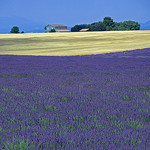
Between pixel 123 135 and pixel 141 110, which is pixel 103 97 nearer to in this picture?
pixel 141 110

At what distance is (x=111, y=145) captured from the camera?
9.99 ft

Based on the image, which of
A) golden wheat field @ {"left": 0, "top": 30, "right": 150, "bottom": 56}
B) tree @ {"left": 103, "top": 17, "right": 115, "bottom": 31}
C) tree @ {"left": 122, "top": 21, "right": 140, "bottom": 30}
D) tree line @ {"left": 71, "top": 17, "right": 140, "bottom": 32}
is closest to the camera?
golden wheat field @ {"left": 0, "top": 30, "right": 150, "bottom": 56}

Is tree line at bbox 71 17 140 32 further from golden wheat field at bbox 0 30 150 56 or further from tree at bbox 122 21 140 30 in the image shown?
golden wheat field at bbox 0 30 150 56

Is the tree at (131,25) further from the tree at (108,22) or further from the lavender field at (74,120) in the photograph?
the lavender field at (74,120)

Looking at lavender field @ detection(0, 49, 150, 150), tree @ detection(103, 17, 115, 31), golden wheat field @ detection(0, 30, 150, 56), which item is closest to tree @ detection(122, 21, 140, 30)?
tree @ detection(103, 17, 115, 31)

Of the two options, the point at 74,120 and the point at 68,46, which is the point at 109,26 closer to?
the point at 68,46

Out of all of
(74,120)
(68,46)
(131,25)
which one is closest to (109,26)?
(131,25)

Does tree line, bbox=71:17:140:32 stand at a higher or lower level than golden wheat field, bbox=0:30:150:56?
higher

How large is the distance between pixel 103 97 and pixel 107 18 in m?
111

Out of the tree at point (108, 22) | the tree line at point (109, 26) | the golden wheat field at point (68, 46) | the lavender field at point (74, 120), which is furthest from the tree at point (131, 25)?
the lavender field at point (74, 120)

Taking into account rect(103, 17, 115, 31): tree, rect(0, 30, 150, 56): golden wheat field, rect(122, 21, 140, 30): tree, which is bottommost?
rect(0, 30, 150, 56): golden wheat field

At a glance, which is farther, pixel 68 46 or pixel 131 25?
pixel 131 25

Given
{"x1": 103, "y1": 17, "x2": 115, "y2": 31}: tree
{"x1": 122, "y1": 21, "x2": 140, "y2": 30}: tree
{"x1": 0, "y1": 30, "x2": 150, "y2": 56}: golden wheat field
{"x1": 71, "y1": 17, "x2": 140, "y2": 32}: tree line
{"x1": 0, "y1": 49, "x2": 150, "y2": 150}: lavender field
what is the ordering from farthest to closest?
{"x1": 103, "y1": 17, "x2": 115, "y2": 31}: tree → {"x1": 122, "y1": 21, "x2": 140, "y2": 30}: tree → {"x1": 71, "y1": 17, "x2": 140, "y2": 32}: tree line → {"x1": 0, "y1": 30, "x2": 150, "y2": 56}: golden wheat field → {"x1": 0, "y1": 49, "x2": 150, "y2": 150}: lavender field

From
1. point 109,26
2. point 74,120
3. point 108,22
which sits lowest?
point 74,120
